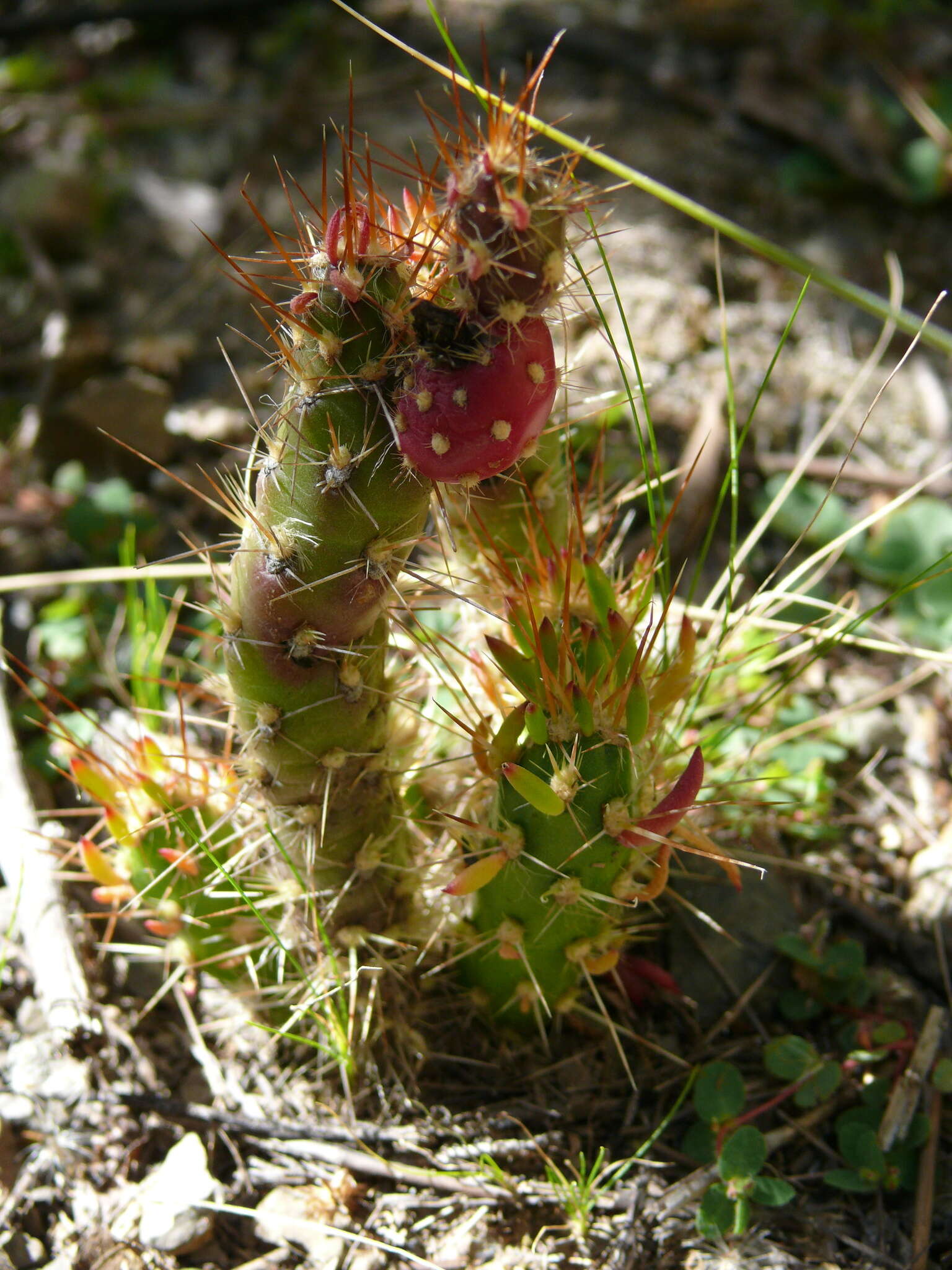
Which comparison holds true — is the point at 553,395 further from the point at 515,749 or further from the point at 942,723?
the point at 942,723

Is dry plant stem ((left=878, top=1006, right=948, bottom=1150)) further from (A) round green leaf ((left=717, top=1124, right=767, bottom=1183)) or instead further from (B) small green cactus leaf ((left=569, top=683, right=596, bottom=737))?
(B) small green cactus leaf ((left=569, top=683, right=596, bottom=737))

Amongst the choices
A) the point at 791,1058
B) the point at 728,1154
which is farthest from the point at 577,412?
the point at 728,1154

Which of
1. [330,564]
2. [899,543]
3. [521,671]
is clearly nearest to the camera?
[330,564]

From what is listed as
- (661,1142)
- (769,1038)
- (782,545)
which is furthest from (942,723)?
(661,1142)

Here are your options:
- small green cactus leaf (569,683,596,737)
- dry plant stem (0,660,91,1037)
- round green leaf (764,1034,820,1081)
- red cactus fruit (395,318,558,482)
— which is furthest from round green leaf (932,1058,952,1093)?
dry plant stem (0,660,91,1037)

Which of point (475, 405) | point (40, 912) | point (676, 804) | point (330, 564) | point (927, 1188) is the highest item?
point (475, 405)

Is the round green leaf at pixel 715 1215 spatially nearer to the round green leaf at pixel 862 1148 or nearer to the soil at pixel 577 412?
the soil at pixel 577 412

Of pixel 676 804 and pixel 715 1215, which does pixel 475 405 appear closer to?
pixel 676 804
